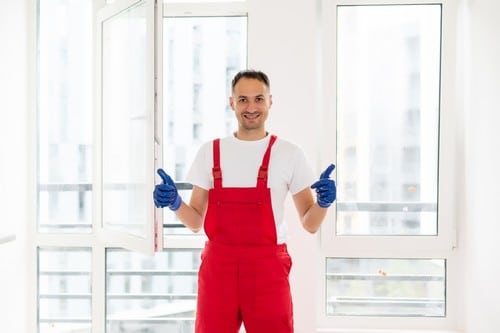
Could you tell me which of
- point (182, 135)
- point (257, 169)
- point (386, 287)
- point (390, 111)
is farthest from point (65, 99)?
point (386, 287)

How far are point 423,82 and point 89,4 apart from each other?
5.34ft

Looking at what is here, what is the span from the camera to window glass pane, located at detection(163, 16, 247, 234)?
2338 millimetres

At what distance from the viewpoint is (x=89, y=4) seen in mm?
2383

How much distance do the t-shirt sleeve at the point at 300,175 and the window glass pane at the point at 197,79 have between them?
626mm

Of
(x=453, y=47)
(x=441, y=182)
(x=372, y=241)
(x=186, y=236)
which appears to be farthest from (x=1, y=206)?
(x=453, y=47)

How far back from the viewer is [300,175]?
1786 millimetres

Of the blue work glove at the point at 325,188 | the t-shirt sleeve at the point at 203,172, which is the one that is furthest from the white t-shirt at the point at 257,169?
the blue work glove at the point at 325,188

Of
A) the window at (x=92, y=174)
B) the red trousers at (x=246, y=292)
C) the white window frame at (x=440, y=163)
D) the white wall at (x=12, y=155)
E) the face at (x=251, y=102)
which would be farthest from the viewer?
the window at (x=92, y=174)

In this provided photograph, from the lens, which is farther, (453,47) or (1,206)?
(453,47)

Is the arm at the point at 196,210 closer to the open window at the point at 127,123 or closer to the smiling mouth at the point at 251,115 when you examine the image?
the open window at the point at 127,123

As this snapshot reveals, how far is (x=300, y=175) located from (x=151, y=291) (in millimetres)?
1078

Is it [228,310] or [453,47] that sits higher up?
[453,47]

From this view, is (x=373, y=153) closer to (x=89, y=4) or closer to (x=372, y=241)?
(x=372, y=241)

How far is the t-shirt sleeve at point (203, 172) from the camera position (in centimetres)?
181
